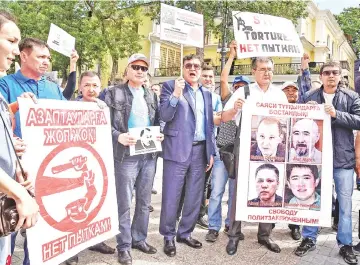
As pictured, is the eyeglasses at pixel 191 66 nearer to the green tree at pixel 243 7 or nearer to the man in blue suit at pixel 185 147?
the man in blue suit at pixel 185 147

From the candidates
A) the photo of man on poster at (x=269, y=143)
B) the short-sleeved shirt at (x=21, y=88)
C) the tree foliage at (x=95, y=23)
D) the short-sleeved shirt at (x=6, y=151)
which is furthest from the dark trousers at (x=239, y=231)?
the tree foliage at (x=95, y=23)

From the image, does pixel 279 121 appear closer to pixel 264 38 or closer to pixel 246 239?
pixel 264 38

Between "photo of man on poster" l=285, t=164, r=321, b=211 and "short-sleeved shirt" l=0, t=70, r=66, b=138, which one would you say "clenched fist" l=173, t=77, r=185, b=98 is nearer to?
"short-sleeved shirt" l=0, t=70, r=66, b=138

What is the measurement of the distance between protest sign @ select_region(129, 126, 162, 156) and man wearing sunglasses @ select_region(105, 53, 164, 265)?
54mm

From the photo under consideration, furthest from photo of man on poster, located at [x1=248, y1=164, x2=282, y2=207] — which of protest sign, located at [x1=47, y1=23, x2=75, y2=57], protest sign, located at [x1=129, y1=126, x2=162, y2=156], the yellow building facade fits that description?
the yellow building facade

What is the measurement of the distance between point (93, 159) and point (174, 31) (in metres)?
1.80

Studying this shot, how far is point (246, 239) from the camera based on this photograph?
14.2ft

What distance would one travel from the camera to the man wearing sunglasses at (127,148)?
3.48 meters

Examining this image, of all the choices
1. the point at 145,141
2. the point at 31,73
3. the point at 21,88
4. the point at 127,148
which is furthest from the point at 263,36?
the point at 21,88

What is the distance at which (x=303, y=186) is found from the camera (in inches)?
148

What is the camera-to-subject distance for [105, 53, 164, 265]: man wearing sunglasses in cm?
348

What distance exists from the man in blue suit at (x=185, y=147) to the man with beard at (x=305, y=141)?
2.94ft

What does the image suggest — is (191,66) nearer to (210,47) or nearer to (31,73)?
(31,73)

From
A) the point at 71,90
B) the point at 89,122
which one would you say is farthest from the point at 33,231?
the point at 71,90
